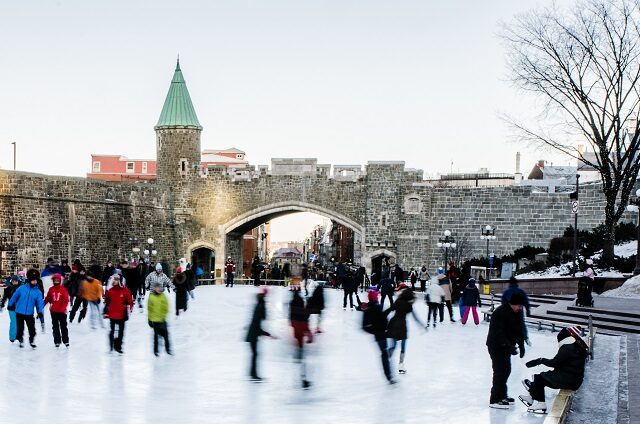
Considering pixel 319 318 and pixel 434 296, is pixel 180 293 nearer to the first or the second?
pixel 434 296

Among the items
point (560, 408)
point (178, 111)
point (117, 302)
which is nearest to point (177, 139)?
point (178, 111)

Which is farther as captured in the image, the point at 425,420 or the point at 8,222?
the point at 8,222

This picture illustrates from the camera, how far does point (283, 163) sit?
3584 cm

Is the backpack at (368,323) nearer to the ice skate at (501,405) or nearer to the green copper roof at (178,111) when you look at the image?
the ice skate at (501,405)

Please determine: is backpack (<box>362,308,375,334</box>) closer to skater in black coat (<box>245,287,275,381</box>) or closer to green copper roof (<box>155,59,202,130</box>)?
skater in black coat (<box>245,287,275,381</box>)

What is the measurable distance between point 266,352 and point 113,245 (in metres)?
24.1

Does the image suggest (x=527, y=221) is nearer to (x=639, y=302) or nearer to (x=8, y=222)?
(x=639, y=302)

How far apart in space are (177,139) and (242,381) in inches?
1148

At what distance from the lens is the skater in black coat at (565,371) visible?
23.1 ft

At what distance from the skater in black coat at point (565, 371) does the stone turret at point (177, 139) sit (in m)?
30.9

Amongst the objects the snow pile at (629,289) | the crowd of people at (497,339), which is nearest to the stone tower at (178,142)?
the snow pile at (629,289)

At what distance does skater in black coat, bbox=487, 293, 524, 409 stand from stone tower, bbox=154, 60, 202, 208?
30490 mm

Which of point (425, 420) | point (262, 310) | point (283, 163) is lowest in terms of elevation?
point (425, 420)

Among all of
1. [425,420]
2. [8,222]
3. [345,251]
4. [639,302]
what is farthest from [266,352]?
[345,251]
